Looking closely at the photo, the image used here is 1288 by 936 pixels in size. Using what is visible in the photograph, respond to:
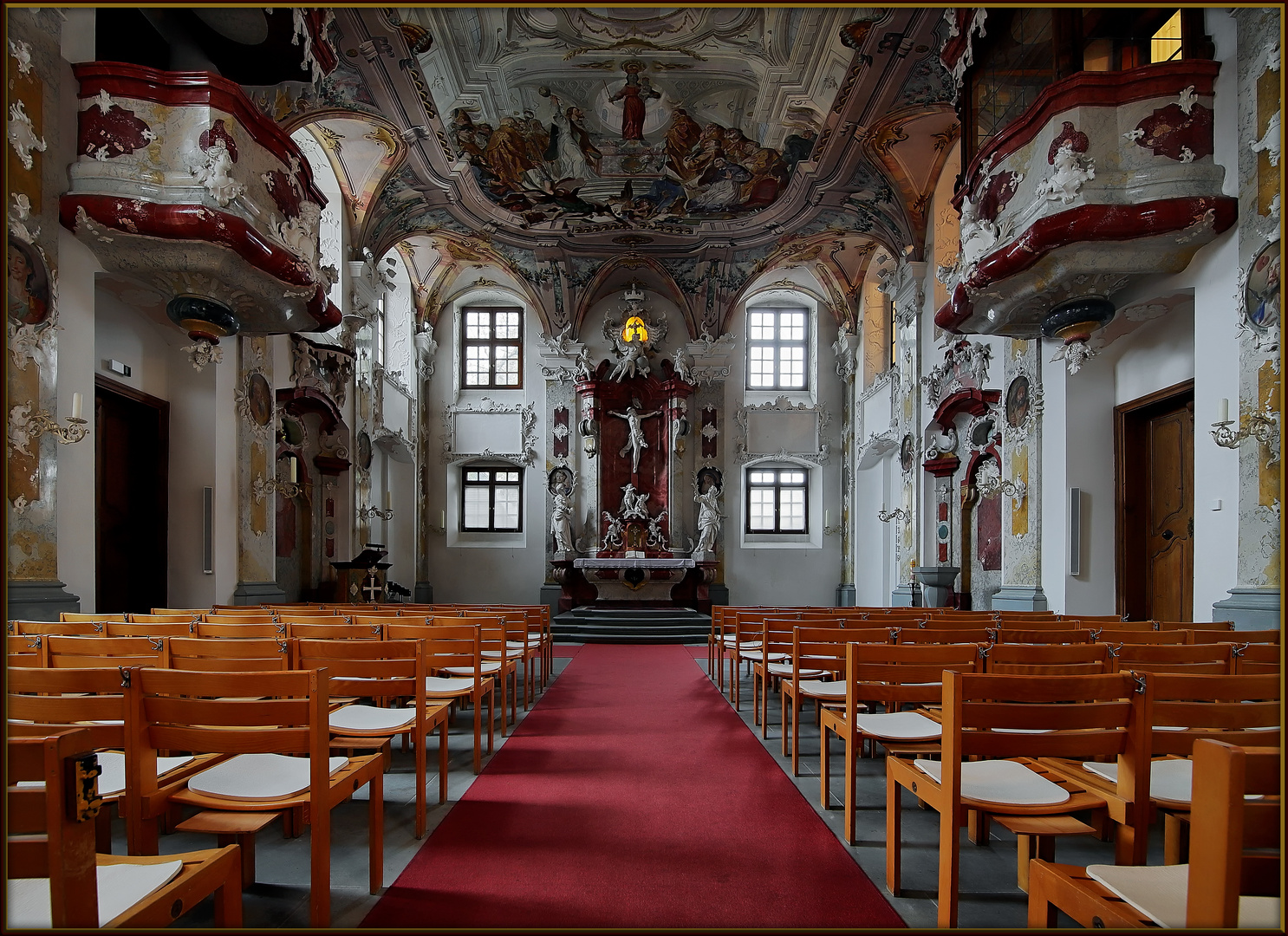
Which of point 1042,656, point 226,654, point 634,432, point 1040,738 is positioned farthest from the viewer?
point 634,432

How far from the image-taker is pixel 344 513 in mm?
13000

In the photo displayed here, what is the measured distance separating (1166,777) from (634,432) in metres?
14.0

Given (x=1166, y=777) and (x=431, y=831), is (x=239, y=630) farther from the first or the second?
Result: (x=1166, y=777)

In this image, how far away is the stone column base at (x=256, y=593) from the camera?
9.48 metres

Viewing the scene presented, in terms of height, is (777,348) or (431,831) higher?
(777,348)

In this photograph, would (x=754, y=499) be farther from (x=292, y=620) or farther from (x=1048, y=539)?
(x=292, y=620)

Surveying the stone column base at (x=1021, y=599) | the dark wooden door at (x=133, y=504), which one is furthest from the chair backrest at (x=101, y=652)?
the stone column base at (x=1021, y=599)

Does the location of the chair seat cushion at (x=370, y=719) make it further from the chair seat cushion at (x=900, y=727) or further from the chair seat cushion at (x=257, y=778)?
the chair seat cushion at (x=900, y=727)

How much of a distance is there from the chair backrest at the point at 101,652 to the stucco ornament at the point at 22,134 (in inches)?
177

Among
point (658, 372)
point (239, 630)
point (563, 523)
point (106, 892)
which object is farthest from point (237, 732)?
point (658, 372)

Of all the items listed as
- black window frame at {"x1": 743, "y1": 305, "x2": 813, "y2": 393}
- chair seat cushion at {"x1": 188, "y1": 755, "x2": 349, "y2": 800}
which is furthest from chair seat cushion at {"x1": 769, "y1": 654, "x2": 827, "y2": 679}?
black window frame at {"x1": 743, "y1": 305, "x2": 813, "y2": 393}

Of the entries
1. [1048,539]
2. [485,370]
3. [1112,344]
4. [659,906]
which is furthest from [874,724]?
[485,370]

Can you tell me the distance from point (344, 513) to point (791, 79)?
9.72 m

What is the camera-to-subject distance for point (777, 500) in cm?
1744
